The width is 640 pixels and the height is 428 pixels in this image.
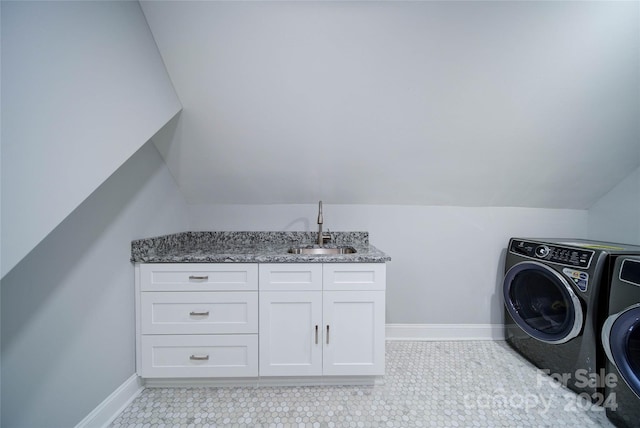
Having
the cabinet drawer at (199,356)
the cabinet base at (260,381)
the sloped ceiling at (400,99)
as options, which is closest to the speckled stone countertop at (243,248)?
the sloped ceiling at (400,99)

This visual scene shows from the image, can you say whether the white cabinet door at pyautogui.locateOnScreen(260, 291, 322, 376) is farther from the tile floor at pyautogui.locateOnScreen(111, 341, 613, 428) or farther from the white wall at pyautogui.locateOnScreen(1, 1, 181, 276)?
the white wall at pyautogui.locateOnScreen(1, 1, 181, 276)

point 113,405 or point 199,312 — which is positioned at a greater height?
point 199,312

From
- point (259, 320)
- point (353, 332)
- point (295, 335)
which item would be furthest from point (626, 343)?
point (259, 320)

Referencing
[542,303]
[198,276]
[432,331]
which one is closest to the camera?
[198,276]

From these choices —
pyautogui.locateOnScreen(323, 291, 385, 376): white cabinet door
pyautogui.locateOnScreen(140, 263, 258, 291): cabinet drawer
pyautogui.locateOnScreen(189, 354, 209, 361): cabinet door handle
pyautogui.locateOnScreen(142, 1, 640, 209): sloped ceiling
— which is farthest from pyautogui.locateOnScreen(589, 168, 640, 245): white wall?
pyautogui.locateOnScreen(189, 354, 209, 361): cabinet door handle

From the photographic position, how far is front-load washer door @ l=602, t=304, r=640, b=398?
3.72ft

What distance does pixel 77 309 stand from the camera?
1.08 metres

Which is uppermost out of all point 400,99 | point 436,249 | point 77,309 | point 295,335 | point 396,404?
point 400,99

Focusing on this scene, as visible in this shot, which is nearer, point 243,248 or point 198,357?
point 198,357

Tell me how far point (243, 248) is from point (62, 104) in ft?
4.09

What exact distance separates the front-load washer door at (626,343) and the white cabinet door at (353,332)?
3.66 feet

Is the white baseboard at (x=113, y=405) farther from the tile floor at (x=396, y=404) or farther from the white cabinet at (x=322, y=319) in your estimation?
the white cabinet at (x=322, y=319)

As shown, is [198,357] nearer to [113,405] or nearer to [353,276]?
[113,405]

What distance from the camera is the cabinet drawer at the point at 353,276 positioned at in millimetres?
1462
